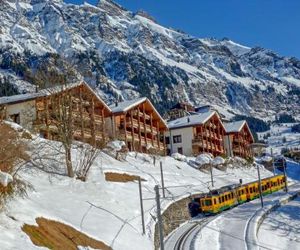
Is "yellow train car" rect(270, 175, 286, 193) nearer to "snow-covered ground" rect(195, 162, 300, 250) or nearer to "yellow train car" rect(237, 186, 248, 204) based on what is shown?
"yellow train car" rect(237, 186, 248, 204)

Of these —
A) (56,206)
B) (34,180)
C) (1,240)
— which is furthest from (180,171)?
(1,240)

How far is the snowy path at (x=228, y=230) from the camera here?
36281mm

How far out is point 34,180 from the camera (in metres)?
34.1

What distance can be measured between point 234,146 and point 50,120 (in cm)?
6087

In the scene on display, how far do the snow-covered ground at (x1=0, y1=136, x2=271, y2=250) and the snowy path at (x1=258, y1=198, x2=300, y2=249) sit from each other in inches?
316

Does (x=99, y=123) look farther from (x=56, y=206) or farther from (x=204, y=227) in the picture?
(x=56, y=206)

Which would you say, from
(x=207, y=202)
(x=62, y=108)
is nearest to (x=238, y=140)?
(x=207, y=202)

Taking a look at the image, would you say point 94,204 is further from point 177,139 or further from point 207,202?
point 177,139

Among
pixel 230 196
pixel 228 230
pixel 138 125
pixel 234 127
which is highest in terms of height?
pixel 138 125

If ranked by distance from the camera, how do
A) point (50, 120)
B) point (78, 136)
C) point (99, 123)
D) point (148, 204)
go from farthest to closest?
point (99, 123)
point (78, 136)
point (50, 120)
point (148, 204)

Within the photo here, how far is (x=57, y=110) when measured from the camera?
4278cm

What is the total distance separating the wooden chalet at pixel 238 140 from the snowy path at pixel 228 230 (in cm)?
4945

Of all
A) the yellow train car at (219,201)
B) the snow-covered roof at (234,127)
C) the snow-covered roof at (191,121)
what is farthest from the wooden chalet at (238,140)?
the yellow train car at (219,201)

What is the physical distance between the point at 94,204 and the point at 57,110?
12.5 meters
